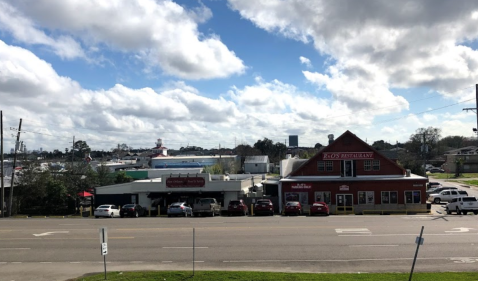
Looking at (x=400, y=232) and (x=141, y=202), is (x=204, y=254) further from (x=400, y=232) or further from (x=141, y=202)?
(x=141, y=202)

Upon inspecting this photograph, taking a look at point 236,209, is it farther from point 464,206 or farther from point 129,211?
point 464,206

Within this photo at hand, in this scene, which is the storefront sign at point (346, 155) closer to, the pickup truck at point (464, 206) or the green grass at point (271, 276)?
the pickup truck at point (464, 206)

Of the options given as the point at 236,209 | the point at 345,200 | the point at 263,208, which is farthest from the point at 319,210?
the point at 345,200

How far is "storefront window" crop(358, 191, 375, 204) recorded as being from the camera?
45.8 meters

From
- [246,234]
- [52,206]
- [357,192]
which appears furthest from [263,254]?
[52,206]

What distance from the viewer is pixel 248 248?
20.6m

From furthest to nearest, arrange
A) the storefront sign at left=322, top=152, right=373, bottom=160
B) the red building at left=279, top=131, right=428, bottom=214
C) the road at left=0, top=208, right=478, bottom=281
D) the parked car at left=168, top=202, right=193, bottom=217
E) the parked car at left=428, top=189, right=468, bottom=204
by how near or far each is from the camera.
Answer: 1. the parked car at left=428, top=189, right=468, bottom=204
2. the storefront sign at left=322, top=152, right=373, bottom=160
3. the red building at left=279, top=131, right=428, bottom=214
4. the parked car at left=168, top=202, right=193, bottom=217
5. the road at left=0, top=208, right=478, bottom=281

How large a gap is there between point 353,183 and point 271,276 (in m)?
33.6

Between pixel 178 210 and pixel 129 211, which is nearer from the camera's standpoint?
pixel 178 210

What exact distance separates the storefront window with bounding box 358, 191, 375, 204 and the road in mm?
15981

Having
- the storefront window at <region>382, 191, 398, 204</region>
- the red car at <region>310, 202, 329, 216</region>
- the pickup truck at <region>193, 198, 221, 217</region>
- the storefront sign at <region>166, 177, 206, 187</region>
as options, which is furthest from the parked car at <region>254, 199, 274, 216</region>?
the storefront window at <region>382, 191, 398, 204</region>

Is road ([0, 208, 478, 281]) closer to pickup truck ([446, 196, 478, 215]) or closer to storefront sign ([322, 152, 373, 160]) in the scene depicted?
pickup truck ([446, 196, 478, 215])

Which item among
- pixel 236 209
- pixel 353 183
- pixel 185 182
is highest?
pixel 185 182

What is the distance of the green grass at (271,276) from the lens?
13.6 m
